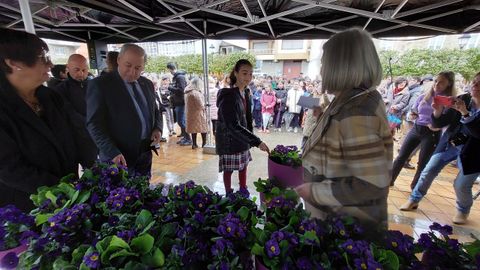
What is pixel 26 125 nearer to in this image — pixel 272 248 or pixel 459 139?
pixel 272 248

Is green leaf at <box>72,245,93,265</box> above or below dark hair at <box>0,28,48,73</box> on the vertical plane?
below

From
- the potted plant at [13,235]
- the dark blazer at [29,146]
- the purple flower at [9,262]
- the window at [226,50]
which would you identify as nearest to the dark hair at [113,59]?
the dark blazer at [29,146]

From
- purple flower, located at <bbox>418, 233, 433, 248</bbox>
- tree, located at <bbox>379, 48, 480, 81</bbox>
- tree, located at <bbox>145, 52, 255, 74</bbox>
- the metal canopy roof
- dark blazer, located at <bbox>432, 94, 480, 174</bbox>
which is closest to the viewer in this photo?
purple flower, located at <bbox>418, 233, 433, 248</bbox>

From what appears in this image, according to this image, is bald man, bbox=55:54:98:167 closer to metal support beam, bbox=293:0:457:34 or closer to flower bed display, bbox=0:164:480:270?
Result: flower bed display, bbox=0:164:480:270

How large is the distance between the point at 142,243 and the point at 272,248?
0.38 meters

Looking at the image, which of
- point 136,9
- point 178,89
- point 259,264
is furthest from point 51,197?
point 178,89

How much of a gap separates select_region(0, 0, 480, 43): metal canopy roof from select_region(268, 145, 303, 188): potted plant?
1852 mm

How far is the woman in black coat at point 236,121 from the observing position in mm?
2246

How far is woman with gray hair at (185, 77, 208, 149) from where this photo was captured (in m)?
5.16

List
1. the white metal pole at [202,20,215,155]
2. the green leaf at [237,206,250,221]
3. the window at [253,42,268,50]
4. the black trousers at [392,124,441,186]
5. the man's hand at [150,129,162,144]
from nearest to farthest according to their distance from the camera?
the green leaf at [237,206,250,221], the man's hand at [150,129,162,144], the black trousers at [392,124,441,186], the white metal pole at [202,20,215,155], the window at [253,42,268,50]

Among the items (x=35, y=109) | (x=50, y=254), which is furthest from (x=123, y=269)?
(x=35, y=109)

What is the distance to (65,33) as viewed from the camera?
14.9 ft

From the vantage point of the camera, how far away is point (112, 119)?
173 cm

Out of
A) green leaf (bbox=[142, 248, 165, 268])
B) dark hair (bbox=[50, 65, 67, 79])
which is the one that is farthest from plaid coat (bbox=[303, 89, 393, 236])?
dark hair (bbox=[50, 65, 67, 79])
